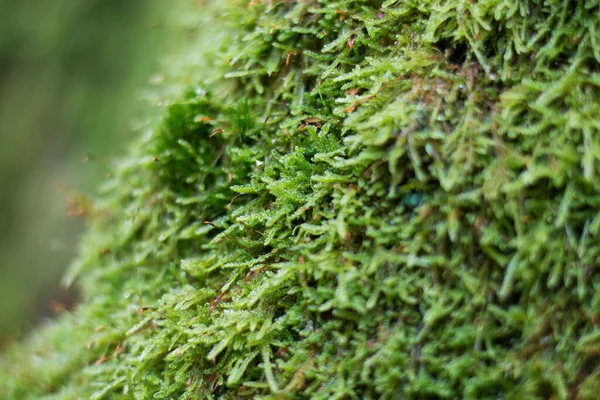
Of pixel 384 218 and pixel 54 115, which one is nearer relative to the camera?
pixel 384 218

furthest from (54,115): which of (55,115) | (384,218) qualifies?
(384,218)

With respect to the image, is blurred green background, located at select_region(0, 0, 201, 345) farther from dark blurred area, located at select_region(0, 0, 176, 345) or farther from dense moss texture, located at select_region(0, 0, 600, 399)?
dense moss texture, located at select_region(0, 0, 600, 399)

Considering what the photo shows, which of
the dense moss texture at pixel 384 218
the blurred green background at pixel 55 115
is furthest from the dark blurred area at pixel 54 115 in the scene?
the dense moss texture at pixel 384 218

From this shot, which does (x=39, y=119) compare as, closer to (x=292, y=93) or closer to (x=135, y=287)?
(x=135, y=287)

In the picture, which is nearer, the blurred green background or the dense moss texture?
the dense moss texture

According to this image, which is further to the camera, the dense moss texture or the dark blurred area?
the dark blurred area

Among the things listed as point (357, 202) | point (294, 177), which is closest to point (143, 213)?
point (294, 177)

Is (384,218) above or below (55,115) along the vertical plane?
above

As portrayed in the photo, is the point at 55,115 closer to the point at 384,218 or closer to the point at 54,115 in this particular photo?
the point at 54,115

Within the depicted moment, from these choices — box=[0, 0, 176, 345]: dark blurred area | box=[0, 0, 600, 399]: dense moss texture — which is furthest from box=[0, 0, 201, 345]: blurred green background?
box=[0, 0, 600, 399]: dense moss texture
